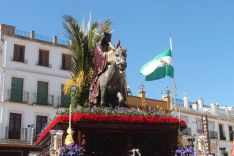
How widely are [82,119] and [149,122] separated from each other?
242 centimetres

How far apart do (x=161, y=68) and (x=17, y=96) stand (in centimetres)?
2633

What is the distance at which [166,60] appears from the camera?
18.9m

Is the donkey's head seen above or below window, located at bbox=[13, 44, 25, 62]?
below

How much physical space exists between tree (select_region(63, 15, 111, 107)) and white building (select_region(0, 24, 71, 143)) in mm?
23235

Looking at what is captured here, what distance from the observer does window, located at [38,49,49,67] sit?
4566 centimetres

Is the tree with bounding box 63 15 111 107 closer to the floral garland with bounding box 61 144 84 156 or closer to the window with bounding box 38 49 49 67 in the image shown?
the floral garland with bounding box 61 144 84 156

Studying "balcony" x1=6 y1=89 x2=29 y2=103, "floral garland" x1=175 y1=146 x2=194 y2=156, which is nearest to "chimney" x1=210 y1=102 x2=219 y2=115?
"balcony" x1=6 y1=89 x2=29 y2=103

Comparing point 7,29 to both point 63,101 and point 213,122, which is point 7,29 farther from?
point 213,122

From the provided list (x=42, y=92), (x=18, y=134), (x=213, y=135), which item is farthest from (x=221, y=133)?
(x=18, y=134)

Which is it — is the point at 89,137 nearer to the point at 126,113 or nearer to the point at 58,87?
the point at 126,113

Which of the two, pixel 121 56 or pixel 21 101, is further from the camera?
pixel 21 101

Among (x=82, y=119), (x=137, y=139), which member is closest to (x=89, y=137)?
(x=82, y=119)

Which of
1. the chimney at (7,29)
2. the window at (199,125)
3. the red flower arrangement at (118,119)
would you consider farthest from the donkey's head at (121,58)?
the window at (199,125)

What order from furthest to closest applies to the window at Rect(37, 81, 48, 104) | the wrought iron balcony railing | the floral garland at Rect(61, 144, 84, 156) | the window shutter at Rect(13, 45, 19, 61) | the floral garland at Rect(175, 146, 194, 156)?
the window shutter at Rect(13, 45, 19, 61) → the window at Rect(37, 81, 48, 104) → the wrought iron balcony railing → the floral garland at Rect(175, 146, 194, 156) → the floral garland at Rect(61, 144, 84, 156)
